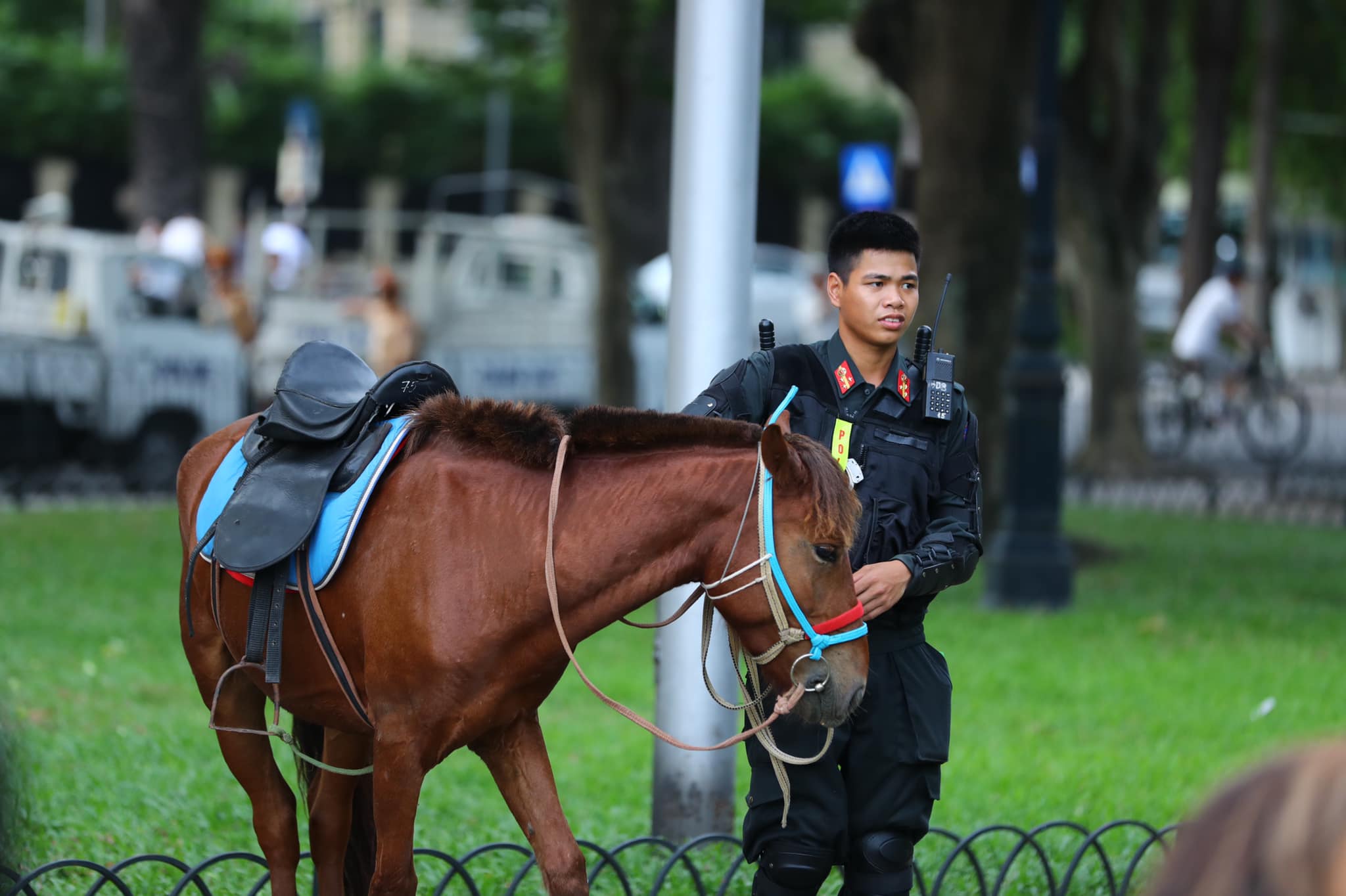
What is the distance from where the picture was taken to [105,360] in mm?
15531

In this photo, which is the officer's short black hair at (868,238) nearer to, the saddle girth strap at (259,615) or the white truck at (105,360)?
the saddle girth strap at (259,615)

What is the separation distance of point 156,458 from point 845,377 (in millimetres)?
13002

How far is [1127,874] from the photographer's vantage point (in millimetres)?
5195

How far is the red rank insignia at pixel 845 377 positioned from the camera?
162 inches

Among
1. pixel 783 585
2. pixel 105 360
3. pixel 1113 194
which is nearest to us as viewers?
pixel 783 585

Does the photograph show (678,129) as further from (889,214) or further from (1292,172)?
(1292,172)

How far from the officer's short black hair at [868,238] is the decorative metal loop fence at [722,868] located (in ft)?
5.61

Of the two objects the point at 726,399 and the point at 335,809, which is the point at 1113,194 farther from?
the point at 335,809

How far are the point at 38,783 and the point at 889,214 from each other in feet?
13.4

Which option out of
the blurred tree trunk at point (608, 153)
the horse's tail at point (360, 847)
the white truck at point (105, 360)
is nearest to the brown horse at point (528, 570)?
the horse's tail at point (360, 847)

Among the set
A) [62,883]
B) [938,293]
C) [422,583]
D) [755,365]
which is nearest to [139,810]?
[62,883]

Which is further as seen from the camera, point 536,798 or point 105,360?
point 105,360

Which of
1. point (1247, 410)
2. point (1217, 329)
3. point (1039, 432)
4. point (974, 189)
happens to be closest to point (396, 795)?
point (1039, 432)

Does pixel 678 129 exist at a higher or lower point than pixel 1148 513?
higher
